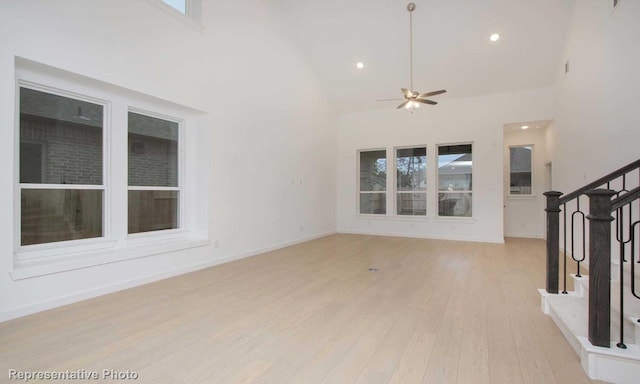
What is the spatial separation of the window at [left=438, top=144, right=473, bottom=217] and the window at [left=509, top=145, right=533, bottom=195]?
1675 mm

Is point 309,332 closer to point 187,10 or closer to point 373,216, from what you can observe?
point 187,10

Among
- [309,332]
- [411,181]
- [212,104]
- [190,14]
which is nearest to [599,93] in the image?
[411,181]

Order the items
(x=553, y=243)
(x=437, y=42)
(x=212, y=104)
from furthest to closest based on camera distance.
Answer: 1. (x=437, y=42)
2. (x=212, y=104)
3. (x=553, y=243)

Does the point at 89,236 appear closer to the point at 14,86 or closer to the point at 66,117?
the point at 66,117

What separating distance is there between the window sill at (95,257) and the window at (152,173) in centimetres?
26

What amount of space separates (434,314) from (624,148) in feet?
9.46

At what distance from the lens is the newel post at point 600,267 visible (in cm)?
183

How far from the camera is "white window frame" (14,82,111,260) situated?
285cm

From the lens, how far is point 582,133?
4.73 metres

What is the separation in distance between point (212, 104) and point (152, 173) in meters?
1.35

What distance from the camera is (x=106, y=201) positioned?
3.52m

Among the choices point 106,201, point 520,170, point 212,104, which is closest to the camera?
point 106,201

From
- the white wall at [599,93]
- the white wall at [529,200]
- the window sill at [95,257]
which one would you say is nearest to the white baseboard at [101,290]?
the window sill at [95,257]

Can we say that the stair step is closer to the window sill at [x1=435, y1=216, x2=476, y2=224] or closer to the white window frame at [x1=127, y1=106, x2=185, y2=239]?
the white window frame at [x1=127, y1=106, x2=185, y2=239]
